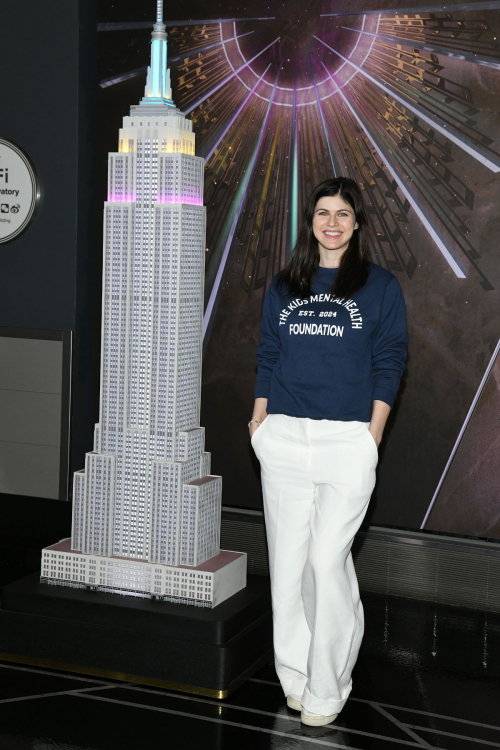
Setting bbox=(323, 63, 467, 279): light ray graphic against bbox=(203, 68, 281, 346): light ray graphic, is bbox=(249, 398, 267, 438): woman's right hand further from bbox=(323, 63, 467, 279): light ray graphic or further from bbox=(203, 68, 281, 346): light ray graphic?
bbox=(203, 68, 281, 346): light ray graphic

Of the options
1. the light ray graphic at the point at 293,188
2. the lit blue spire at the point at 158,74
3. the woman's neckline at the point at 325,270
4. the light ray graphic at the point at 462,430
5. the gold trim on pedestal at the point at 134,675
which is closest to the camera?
the woman's neckline at the point at 325,270

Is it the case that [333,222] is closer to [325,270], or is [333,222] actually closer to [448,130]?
[325,270]

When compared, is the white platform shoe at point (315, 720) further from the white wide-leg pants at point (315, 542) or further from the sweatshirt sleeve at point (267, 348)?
the sweatshirt sleeve at point (267, 348)

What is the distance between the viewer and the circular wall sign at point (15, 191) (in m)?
4.47

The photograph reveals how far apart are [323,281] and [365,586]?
190 centimetres

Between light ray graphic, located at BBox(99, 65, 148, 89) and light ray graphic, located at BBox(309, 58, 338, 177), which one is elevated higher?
light ray graphic, located at BBox(99, 65, 148, 89)

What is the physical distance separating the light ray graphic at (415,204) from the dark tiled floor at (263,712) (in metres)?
1.63

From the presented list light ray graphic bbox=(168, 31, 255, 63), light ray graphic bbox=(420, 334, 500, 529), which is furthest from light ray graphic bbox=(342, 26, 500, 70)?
light ray graphic bbox=(420, 334, 500, 529)

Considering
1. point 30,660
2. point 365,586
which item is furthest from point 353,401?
point 365,586

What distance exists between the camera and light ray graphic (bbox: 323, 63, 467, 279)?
4.02 meters

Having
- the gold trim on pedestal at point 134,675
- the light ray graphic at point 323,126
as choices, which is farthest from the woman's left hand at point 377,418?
the light ray graphic at point 323,126

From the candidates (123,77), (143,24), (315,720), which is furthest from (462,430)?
(143,24)

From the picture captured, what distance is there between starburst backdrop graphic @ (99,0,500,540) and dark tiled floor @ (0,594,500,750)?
1.12 metres

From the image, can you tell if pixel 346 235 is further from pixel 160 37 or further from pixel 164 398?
pixel 160 37
